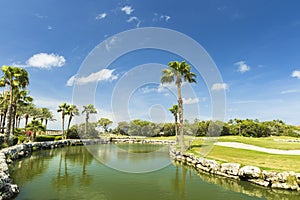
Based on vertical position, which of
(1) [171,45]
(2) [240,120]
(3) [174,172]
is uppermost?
(1) [171,45]

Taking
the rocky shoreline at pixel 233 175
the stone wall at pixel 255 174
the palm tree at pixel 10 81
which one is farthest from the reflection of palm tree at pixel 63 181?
the palm tree at pixel 10 81

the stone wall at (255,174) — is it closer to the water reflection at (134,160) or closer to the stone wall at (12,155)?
the water reflection at (134,160)

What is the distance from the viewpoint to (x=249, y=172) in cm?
1308

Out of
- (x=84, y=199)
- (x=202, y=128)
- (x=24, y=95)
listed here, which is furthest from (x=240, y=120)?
(x=84, y=199)

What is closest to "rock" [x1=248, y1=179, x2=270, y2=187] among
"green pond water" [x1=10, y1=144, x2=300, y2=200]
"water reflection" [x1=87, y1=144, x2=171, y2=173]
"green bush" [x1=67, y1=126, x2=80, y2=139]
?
"green pond water" [x1=10, y1=144, x2=300, y2=200]

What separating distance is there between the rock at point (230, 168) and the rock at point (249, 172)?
16.4 inches

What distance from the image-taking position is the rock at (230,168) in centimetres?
1402

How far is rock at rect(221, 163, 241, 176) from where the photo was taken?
14.0m

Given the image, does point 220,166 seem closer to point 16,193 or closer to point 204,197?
point 204,197

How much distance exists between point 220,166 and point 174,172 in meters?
3.72

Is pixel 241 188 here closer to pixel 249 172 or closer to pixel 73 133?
pixel 249 172

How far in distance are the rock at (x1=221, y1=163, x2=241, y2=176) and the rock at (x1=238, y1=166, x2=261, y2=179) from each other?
415 mm

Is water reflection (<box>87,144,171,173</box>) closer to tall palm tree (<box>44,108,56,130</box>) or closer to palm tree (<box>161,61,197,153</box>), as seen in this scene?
palm tree (<box>161,61,197,153</box>)

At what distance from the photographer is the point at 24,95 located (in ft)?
117
